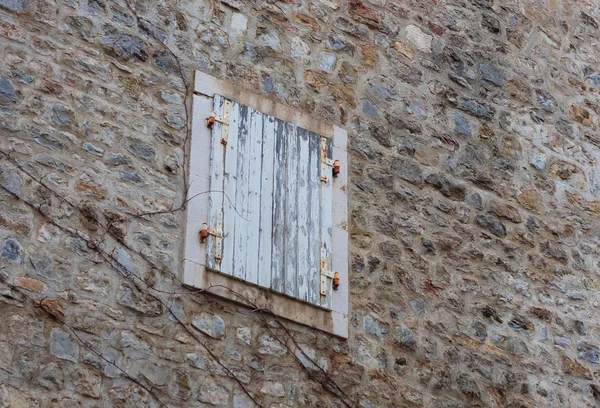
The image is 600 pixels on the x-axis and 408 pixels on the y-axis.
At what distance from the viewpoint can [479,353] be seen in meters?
7.39

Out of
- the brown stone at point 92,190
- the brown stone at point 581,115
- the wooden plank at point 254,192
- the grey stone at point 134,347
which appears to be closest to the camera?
the grey stone at point 134,347

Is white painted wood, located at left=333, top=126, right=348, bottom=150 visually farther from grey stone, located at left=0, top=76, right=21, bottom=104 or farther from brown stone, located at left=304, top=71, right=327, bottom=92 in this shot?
grey stone, located at left=0, top=76, right=21, bottom=104

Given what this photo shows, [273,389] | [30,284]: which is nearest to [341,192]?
→ [273,389]

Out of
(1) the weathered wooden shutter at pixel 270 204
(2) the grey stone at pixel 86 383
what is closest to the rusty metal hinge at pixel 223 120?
(1) the weathered wooden shutter at pixel 270 204

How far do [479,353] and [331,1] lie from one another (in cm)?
240

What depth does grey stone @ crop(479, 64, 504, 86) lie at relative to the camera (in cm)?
848

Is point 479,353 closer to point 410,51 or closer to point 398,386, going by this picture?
point 398,386

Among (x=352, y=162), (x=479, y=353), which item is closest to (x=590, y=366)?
(x=479, y=353)

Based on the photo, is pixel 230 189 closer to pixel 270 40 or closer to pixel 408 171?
pixel 270 40

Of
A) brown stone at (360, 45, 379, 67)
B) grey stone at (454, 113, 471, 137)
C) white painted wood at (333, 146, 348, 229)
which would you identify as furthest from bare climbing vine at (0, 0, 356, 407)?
grey stone at (454, 113, 471, 137)

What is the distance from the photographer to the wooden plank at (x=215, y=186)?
663 cm

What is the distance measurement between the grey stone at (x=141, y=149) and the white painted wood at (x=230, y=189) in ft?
1.44

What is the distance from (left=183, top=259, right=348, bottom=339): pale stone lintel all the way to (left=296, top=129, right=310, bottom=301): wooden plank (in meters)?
0.09

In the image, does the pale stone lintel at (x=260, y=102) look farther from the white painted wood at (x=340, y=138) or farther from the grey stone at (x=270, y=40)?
the grey stone at (x=270, y=40)
